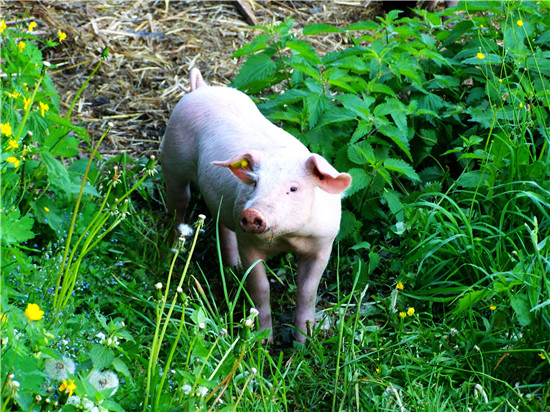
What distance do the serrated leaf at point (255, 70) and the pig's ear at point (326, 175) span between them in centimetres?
123

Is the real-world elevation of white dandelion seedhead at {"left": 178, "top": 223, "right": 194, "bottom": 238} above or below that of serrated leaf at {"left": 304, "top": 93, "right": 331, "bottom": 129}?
below

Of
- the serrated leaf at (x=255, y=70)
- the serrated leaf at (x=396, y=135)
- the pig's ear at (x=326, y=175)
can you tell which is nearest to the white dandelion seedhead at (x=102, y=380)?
the pig's ear at (x=326, y=175)

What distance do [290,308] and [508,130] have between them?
1476mm

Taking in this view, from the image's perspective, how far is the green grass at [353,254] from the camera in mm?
2678

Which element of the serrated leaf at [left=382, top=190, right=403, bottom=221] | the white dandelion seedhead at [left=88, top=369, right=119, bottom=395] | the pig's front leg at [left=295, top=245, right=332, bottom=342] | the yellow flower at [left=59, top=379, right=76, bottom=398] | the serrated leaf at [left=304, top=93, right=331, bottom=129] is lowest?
the pig's front leg at [left=295, top=245, right=332, bottom=342]

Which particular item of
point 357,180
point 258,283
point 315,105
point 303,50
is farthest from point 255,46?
point 258,283

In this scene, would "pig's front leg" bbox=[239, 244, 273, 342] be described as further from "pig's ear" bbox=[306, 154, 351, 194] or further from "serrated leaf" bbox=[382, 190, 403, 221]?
"serrated leaf" bbox=[382, 190, 403, 221]

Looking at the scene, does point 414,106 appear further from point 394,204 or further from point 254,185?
point 254,185

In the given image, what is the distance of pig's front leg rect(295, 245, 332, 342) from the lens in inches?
135

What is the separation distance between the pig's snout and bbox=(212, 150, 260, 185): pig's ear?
30 cm

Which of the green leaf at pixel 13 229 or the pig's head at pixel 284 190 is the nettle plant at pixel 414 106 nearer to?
the pig's head at pixel 284 190

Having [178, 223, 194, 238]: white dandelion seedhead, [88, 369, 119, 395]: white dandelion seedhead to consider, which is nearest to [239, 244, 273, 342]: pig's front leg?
[178, 223, 194, 238]: white dandelion seedhead

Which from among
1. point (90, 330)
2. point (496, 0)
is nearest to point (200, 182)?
point (90, 330)

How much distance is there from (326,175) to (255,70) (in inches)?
52.1
